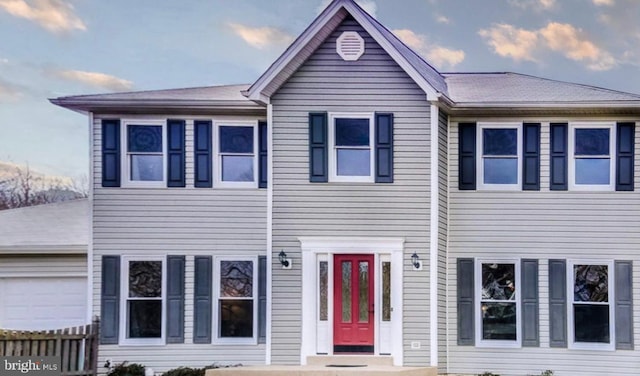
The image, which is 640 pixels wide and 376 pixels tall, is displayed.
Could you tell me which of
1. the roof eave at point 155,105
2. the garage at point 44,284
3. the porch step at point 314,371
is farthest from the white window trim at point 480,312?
the garage at point 44,284

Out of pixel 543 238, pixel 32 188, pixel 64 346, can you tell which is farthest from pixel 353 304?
pixel 32 188

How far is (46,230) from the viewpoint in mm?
16531

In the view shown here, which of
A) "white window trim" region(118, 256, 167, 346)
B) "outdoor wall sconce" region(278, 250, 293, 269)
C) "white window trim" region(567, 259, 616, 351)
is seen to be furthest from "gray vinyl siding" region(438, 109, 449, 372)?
"white window trim" region(118, 256, 167, 346)

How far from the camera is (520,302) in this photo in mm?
14750

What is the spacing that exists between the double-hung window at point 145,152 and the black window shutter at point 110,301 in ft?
5.68

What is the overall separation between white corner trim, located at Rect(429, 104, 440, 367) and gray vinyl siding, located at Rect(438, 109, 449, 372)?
0.24m

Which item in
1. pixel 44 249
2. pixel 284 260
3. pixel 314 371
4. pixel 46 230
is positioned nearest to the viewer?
pixel 314 371

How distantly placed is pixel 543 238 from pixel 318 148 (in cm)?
493

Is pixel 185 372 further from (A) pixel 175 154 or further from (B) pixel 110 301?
(A) pixel 175 154

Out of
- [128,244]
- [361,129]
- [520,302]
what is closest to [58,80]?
[128,244]

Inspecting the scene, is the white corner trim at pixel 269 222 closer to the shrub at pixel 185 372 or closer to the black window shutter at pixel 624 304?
the shrub at pixel 185 372

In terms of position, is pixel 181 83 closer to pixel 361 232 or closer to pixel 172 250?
pixel 172 250

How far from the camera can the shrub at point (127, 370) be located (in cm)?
1427

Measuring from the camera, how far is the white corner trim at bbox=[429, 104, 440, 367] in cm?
1385
